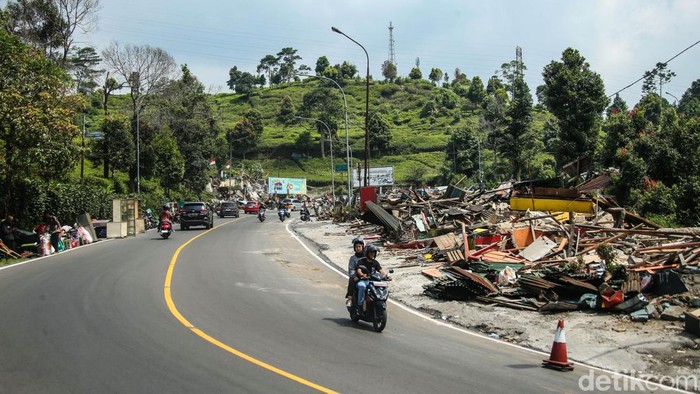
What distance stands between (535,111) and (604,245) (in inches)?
5643

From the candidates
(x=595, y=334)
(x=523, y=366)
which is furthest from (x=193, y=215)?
(x=523, y=366)

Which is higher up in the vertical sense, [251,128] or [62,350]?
[251,128]

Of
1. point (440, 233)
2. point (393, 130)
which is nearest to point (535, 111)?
point (393, 130)

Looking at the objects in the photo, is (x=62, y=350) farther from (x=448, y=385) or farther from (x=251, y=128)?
(x=251, y=128)

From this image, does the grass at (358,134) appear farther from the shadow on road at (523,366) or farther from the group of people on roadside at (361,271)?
the shadow on road at (523,366)

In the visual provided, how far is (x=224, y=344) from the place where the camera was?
346 inches

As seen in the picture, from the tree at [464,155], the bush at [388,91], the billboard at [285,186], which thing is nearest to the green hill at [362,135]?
the bush at [388,91]

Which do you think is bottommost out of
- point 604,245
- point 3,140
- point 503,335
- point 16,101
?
point 503,335

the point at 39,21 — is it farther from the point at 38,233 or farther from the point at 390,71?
the point at 390,71

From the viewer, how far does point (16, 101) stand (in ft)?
82.7

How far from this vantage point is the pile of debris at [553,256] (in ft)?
36.1

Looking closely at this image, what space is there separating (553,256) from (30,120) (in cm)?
2230

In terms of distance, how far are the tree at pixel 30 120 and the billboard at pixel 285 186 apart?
229 feet

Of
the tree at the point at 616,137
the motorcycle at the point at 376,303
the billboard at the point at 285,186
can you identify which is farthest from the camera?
the billboard at the point at 285,186
